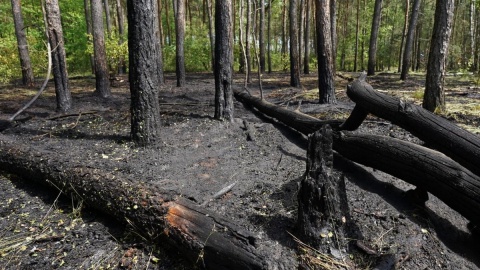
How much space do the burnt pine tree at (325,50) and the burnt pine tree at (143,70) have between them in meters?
5.17

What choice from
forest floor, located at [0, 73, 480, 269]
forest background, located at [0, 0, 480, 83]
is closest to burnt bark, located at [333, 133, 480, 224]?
forest floor, located at [0, 73, 480, 269]

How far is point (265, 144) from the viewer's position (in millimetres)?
6227

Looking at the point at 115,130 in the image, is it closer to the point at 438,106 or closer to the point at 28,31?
A: the point at 438,106

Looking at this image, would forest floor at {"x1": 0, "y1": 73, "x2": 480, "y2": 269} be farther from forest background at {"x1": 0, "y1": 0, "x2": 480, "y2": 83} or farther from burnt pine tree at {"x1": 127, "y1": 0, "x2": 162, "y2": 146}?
forest background at {"x1": 0, "y1": 0, "x2": 480, "y2": 83}

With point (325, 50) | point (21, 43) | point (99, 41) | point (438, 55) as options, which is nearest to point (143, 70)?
point (325, 50)

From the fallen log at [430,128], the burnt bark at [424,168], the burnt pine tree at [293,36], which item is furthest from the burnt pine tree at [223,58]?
the burnt pine tree at [293,36]

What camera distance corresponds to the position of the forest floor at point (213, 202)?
9.98 feet

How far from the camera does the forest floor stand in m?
3.04

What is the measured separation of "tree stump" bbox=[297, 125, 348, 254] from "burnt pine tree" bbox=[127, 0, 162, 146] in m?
3.61

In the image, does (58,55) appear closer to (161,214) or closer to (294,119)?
(294,119)

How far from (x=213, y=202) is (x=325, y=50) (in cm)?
668

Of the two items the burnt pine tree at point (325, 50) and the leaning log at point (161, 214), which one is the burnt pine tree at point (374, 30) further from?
the leaning log at point (161, 214)

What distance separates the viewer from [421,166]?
3.56m

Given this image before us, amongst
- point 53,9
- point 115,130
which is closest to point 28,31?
point 53,9
